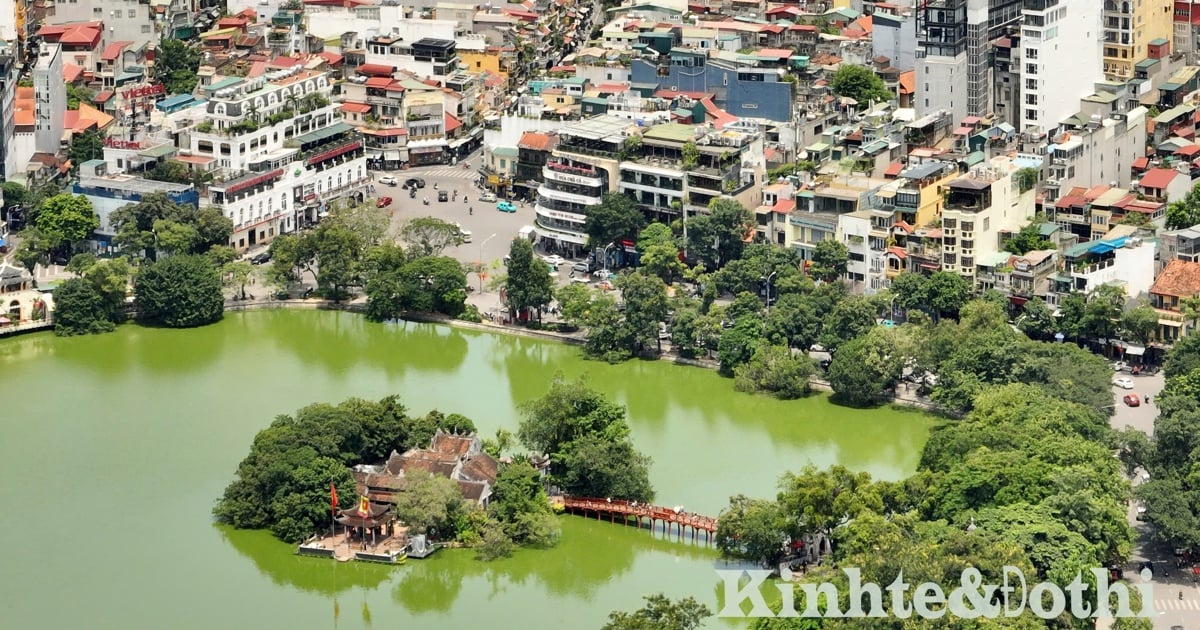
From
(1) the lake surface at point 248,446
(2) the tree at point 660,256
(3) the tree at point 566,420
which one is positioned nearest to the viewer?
(1) the lake surface at point 248,446

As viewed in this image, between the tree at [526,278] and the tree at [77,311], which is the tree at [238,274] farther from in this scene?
the tree at [526,278]

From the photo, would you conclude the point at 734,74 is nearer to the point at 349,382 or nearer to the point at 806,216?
the point at 806,216

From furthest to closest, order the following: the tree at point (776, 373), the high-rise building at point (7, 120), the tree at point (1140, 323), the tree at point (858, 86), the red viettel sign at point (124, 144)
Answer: the tree at point (858, 86) < the high-rise building at point (7, 120) < the red viettel sign at point (124, 144) < the tree at point (1140, 323) < the tree at point (776, 373)

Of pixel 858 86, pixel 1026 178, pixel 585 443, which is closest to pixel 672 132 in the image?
pixel 858 86

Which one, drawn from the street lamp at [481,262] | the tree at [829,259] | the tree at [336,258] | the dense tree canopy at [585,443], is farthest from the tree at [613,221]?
the dense tree canopy at [585,443]

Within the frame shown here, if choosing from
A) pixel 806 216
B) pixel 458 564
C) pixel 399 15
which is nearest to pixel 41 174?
pixel 399 15

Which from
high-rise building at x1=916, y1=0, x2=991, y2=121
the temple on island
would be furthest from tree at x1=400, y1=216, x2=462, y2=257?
high-rise building at x1=916, y1=0, x2=991, y2=121

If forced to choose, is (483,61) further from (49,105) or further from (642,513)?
(642,513)
